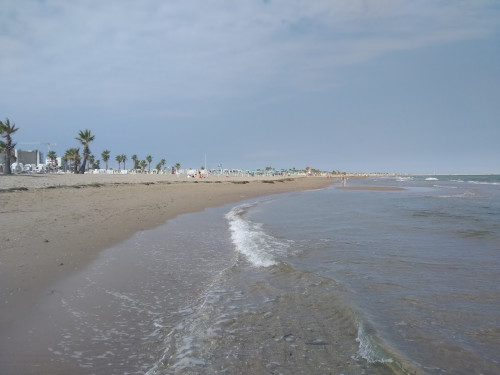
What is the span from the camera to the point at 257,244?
8.84 meters

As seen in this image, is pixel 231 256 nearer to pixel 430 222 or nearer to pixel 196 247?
pixel 196 247

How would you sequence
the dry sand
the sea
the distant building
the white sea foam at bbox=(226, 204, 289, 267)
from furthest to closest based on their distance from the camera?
the distant building < the white sea foam at bbox=(226, 204, 289, 267) < the dry sand < the sea

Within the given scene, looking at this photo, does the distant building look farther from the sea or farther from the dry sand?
the sea

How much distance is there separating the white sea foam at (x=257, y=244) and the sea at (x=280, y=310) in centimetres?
8

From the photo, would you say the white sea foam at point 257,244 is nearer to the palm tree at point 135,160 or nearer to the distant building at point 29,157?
the distant building at point 29,157

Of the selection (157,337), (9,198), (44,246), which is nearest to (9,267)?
(44,246)

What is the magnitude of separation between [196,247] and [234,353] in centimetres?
522

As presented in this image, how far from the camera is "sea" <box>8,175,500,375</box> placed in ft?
10.3

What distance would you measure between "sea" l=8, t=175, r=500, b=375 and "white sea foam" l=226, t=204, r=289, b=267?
8 centimetres

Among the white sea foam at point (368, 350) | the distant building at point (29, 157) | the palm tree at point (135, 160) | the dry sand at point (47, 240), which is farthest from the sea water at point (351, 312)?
the palm tree at point (135, 160)

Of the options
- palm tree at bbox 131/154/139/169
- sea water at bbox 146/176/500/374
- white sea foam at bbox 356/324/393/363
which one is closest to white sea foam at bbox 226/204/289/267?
sea water at bbox 146/176/500/374

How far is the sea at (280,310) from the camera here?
313cm

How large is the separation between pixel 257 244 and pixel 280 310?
14.6ft

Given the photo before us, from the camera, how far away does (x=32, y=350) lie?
10.4 feet
